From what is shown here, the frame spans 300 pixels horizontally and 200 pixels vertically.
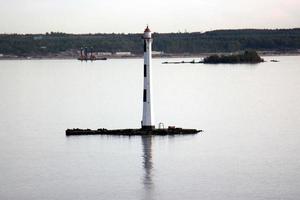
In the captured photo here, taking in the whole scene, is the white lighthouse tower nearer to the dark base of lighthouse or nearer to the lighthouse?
the lighthouse

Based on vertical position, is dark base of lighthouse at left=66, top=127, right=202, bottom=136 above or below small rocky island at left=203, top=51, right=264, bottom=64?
below

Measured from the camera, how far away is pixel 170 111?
1858 inches

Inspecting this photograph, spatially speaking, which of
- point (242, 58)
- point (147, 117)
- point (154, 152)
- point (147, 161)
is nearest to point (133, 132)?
point (147, 117)

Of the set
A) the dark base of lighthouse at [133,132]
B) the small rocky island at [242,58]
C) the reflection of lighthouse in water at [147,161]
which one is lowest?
the reflection of lighthouse in water at [147,161]

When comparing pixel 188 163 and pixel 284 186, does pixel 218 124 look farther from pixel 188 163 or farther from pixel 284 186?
pixel 284 186

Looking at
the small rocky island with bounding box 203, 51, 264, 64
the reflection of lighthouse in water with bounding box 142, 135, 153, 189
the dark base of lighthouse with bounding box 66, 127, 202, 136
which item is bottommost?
the reflection of lighthouse in water with bounding box 142, 135, 153, 189

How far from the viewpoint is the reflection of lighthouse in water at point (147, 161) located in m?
27.2

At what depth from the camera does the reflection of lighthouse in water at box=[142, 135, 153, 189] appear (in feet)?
89.2

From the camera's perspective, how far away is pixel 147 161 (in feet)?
101

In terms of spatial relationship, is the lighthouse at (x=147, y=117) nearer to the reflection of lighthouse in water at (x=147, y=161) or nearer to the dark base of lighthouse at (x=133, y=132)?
the dark base of lighthouse at (x=133, y=132)

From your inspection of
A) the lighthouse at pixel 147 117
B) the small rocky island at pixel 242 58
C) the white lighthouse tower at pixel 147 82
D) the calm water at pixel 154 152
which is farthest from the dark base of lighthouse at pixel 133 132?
the small rocky island at pixel 242 58

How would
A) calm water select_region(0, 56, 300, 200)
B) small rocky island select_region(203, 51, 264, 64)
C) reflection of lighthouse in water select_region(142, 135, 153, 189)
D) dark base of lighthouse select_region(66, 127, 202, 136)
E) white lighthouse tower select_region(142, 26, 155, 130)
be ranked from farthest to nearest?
1. small rocky island select_region(203, 51, 264, 64)
2. dark base of lighthouse select_region(66, 127, 202, 136)
3. white lighthouse tower select_region(142, 26, 155, 130)
4. reflection of lighthouse in water select_region(142, 135, 153, 189)
5. calm water select_region(0, 56, 300, 200)

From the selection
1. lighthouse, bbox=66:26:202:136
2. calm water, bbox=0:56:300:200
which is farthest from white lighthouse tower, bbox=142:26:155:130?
calm water, bbox=0:56:300:200

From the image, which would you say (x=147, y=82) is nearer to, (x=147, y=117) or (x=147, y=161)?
(x=147, y=117)
